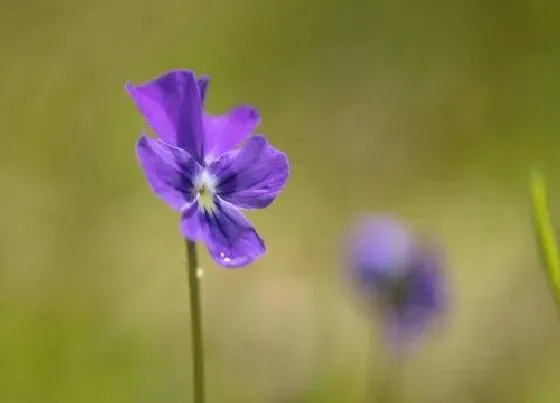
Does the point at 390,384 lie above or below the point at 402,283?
below

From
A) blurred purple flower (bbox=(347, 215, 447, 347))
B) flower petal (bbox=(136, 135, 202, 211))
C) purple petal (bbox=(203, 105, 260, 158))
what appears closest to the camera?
flower petal (bbox=(136, 135, 202, 211))

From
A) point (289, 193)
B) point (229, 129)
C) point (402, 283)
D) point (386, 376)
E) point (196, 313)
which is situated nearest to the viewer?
point (196, 313)

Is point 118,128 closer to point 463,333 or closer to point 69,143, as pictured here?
point 69,143

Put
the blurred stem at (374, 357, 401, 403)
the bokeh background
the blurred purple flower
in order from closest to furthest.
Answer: the blurred purple flower
the blurred stem at (374, 357, 401, 403)
the bokeh background

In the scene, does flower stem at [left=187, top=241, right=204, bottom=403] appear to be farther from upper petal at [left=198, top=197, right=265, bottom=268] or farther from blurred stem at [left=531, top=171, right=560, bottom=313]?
blurred stem at [left=531, top=171, right=560, bottom=313]

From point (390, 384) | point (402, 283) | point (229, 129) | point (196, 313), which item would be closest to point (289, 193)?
point (390, 384)

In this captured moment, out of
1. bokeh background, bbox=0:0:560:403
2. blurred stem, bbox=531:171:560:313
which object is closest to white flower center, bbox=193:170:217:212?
blurred stem, bbox=531:171:560:313

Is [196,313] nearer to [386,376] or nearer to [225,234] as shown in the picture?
[225,234]
